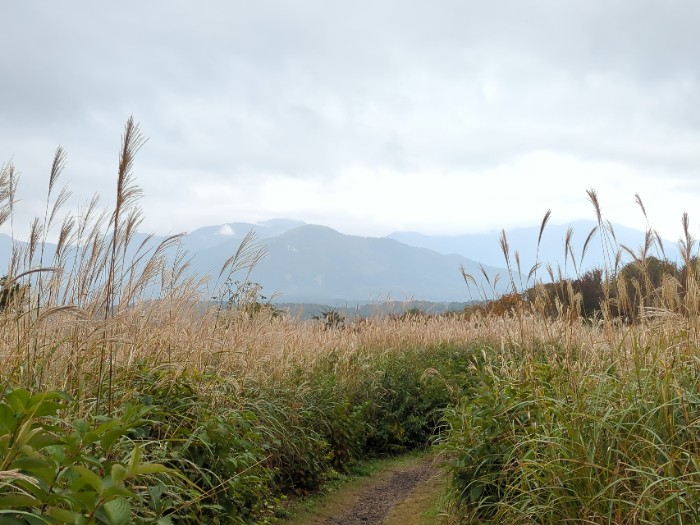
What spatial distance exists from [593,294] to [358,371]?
45.0ft

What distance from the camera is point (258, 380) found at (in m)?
5.95

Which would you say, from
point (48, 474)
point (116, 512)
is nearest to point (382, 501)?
point (116, 512)

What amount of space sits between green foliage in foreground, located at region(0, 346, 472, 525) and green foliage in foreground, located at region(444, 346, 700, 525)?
138cm

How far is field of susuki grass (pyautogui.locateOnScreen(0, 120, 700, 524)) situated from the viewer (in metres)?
2.44

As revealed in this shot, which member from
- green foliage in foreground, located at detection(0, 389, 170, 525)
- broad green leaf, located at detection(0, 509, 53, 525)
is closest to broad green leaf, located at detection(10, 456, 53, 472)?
green foliage in foreground, located at detection(0, 389, 170, 525)

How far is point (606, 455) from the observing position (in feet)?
11.4

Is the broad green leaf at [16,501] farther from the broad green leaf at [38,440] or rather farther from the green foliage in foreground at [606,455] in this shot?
the green foliage in foreground at [606,455]

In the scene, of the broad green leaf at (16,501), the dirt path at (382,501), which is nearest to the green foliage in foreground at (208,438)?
the broad green leaf at (16,501)

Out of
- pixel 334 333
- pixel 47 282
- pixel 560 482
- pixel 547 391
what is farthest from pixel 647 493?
pixel 334 333

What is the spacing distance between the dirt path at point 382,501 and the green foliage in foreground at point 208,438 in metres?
0.31

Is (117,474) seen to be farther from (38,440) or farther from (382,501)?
(382,501)

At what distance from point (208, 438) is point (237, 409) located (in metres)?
0.87

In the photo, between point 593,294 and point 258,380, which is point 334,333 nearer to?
point 258,380

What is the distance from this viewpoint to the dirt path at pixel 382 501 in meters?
5.67
